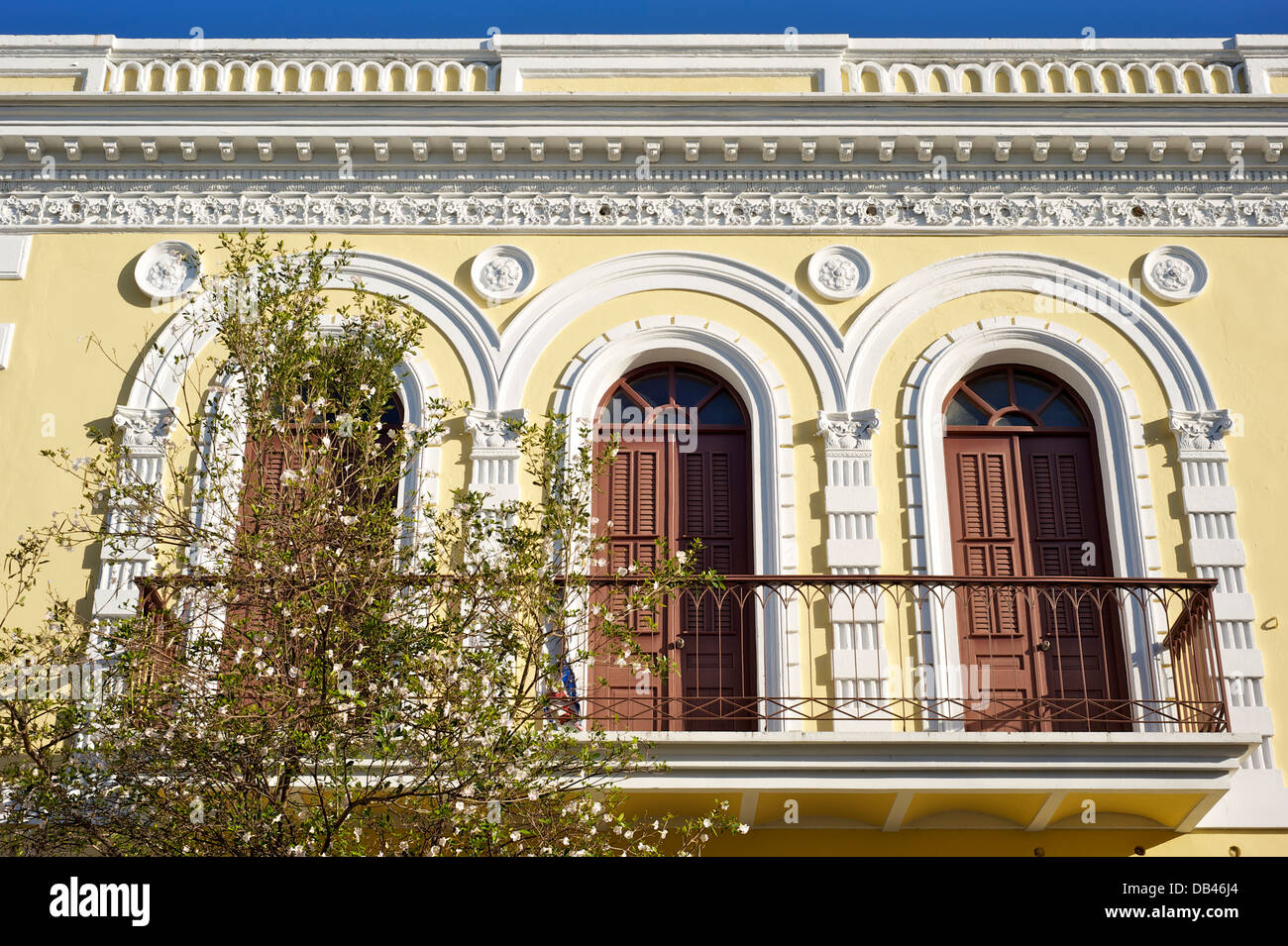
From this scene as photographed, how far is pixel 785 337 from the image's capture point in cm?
1173

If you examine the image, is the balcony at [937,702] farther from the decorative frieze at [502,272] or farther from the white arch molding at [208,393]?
the decorative frieze at [502,272]

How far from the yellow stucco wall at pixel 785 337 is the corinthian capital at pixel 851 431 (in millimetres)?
114

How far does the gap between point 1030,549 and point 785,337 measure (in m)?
2.36

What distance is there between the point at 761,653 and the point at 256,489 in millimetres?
3664

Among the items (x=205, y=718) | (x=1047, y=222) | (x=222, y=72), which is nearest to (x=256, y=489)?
(x=205, y=718)

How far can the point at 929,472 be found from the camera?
36.6 feet

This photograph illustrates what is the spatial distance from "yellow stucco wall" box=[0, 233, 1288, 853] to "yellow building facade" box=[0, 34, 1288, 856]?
0.03m

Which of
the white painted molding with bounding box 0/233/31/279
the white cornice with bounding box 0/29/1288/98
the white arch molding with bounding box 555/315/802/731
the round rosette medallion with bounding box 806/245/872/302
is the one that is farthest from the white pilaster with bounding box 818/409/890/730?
the white painted molding with bounding box 0/233/31/279

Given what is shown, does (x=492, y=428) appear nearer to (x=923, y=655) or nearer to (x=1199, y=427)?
(x=923, y=655)

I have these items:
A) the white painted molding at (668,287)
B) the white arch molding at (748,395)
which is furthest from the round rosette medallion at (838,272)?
the white arch molding at (748,395)

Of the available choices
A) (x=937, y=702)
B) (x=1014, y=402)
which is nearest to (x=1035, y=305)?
(x=1014, y=402)

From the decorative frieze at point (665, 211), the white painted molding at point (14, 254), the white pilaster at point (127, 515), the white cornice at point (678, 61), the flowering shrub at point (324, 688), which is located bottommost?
the flowering shrub at point (324, 688)

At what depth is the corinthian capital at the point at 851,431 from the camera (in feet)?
36.8

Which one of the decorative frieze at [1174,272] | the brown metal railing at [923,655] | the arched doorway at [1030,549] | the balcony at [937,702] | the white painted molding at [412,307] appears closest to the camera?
the balcony at [937,702]
